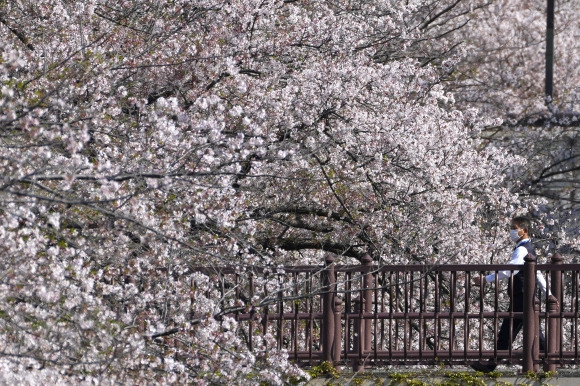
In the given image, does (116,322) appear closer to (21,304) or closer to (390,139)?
(21,304)

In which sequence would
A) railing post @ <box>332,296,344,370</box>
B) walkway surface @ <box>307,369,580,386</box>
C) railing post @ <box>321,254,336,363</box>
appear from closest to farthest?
railing post @ <box>321,254,336,363</box> < railing post @ <box>332,296,344,370</box> < walkway surface @ <box>307,369,580,386</box>

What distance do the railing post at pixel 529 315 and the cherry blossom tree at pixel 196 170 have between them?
5.97 feet

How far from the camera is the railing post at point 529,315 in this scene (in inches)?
370

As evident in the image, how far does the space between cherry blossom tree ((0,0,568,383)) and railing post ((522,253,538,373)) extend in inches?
71.6

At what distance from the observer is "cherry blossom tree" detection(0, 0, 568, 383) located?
620cm

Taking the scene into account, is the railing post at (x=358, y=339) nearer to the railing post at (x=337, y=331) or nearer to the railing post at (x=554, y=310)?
the railing post at (x=337, y=331)

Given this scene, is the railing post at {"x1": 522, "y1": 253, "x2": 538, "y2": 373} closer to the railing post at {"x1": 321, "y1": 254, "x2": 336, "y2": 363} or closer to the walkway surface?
the walkway surface

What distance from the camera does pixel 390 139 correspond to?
1075 centimetres

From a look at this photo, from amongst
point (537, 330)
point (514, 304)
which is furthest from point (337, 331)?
point (537, 330)

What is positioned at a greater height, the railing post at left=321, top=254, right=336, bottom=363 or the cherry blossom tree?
the cherry blossom tree

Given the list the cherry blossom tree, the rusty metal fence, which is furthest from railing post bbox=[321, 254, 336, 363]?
the cherry blossom tree

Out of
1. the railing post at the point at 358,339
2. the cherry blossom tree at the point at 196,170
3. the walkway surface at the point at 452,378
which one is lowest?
the walkway surface at the point at 452,378

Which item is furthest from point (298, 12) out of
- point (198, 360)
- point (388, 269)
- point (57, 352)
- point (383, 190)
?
point (57, 352)

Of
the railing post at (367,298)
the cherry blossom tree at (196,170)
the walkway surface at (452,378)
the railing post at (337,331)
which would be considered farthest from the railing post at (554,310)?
the railing post at (337,331)
